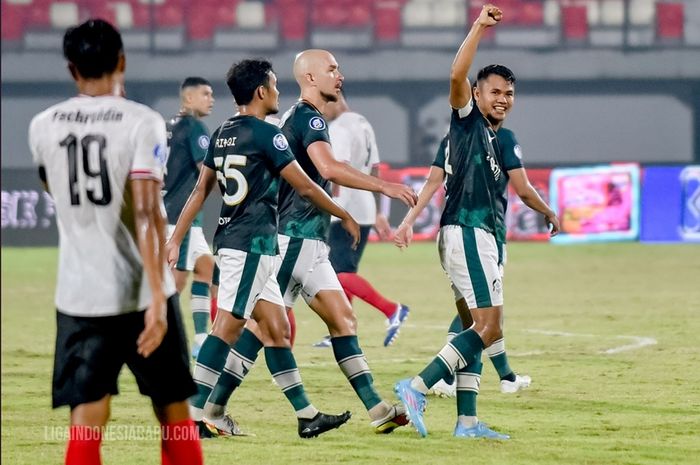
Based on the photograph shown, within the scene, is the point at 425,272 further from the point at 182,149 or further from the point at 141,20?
the point at 141,20

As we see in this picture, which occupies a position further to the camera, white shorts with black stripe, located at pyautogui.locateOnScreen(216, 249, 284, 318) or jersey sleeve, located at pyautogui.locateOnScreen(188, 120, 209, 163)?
jersey sleeve, located at pyautogui.locateOnScreen(188, 120, 209, 163)

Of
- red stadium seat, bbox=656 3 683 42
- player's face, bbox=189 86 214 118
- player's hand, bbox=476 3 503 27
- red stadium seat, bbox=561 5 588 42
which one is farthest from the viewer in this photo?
red stadium seat, bbox=561 5 588 42

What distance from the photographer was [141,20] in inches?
1375

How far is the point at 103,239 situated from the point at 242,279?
6.60 feet

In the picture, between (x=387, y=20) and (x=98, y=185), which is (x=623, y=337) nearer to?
(x=98, y=185)

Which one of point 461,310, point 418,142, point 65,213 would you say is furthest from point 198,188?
point 418,142

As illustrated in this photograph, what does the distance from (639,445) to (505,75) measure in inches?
83.2

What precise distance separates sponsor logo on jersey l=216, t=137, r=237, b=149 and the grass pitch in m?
1.49

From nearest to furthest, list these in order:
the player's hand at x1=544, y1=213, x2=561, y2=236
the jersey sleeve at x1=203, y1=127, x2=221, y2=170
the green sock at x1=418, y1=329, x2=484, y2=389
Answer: the jersey sleeve at x1=203, y1=127, x2=221, y2=170 < the green sock at x1=418, y1=329, x2=484, y2=389 < the player's hand at x1=544, y1=213, x2=561, y2=236

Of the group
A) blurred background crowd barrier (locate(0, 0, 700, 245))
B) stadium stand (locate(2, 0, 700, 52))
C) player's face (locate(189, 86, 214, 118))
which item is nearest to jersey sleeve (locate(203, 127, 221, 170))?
player's face (locate(189, 86, 214, 118))

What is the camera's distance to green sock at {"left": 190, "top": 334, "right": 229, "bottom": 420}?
6.45 meters

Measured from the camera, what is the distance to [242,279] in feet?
21.0

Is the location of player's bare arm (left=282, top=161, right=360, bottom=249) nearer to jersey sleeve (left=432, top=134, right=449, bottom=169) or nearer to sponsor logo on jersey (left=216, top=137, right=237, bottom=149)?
sponsor logo on jersey (left=216, top=137, right=237, bottom=149)

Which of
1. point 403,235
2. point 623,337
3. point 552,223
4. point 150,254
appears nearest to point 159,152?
point 150,254
